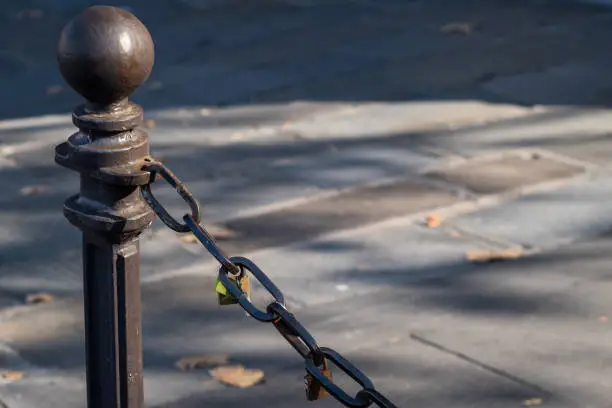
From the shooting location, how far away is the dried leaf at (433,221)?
5.72 m

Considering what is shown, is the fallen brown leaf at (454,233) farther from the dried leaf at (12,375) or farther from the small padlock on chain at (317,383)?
the small padlock on chain at (317,383)

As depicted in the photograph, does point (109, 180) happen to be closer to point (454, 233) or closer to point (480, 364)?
point (480, 364)

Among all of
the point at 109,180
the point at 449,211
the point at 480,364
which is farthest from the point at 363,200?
the point at 109,180

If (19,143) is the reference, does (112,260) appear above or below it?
above

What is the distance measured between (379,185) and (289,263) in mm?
1155

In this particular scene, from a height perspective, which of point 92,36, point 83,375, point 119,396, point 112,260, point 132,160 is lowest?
point 83,375

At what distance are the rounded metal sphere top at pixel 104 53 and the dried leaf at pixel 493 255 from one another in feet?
9.28

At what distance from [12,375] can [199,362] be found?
661mm

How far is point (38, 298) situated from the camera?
493cm

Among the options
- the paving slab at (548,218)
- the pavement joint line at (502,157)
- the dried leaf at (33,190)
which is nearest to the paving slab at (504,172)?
the pavement joint line at (502,157)

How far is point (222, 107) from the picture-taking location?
790 centimetres

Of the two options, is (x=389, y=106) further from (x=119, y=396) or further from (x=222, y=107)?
(x=119, y=396)

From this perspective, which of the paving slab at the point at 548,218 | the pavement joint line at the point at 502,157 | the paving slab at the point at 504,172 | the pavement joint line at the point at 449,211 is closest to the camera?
the pavement joint line at the point at 449,211

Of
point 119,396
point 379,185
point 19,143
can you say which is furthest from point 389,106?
point 119,396
